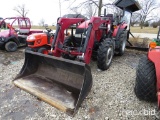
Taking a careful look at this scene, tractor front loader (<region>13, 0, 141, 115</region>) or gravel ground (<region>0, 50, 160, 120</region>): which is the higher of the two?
tractor front loader (<region>13, 0, 141, 115</region>)

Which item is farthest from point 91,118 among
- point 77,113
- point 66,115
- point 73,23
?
point 73,23

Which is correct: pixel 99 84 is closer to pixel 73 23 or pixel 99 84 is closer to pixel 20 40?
pixel 73 23

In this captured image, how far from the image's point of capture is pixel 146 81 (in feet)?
8.39

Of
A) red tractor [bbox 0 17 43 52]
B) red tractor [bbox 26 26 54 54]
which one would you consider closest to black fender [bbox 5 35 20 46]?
red tractor [bbox 0 17 43 52]

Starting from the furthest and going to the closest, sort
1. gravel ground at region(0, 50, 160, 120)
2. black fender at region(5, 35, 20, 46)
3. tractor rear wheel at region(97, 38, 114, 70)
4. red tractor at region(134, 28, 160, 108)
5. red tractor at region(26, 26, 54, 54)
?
1. black fender at region(5, 35, 20, 46)
2. red tractor at region(26, 26, 54, 54)
3. tractor rear wheel at region(97, 38, 114, 70)
4. gravel ground at region(0, 50, 160, 120)
5. red tractor at region(134, 28, 160, 108)

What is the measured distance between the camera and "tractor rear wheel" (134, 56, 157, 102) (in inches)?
99.8

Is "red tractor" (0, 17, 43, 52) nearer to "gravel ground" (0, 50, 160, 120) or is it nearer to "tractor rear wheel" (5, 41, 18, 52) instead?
"tractor rear wheel" (5, 41, 18, 52)

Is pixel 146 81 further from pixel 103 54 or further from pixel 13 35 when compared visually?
pixel 13 35

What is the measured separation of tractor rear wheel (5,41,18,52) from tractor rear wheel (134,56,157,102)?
669cm

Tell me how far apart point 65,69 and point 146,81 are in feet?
5.73

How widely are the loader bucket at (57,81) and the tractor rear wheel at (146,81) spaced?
3.04 feet

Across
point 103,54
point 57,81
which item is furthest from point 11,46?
point 103,54

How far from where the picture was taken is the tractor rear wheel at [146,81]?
2535mm

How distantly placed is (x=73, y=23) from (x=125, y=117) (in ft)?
9.93
